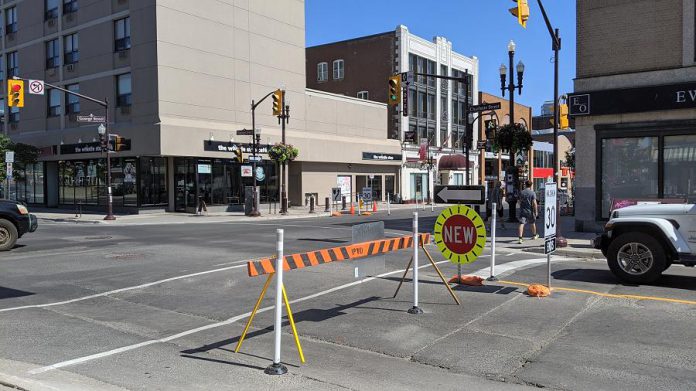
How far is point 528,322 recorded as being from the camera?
716 cm

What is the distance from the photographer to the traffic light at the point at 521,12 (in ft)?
45.0

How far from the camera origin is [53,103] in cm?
3825

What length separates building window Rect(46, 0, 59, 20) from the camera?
124ft

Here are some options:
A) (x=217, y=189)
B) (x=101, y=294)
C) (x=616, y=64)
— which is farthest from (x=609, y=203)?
(x=217, y=189)

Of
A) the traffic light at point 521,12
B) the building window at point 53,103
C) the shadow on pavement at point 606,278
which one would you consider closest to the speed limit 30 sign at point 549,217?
the shadow on pavement at point 606,278

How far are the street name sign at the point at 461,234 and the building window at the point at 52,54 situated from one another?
37.3 metres

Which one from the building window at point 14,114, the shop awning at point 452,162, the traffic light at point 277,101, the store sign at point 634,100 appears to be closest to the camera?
the store sign at point 634,100

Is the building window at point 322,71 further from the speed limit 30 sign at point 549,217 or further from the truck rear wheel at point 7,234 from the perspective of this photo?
the speed limit 30 sign at point 549,217

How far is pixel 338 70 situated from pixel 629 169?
41.5m

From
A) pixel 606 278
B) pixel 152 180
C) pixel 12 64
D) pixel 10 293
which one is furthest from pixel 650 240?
pixel 12 64

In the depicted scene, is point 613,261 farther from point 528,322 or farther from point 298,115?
point 298,115

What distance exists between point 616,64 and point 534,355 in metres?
14.9

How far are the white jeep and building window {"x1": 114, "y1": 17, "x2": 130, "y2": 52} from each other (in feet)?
101

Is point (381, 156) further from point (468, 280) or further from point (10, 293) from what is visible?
point (10, 293)
